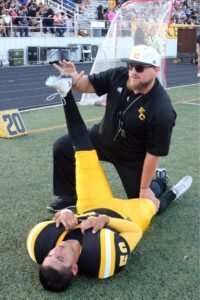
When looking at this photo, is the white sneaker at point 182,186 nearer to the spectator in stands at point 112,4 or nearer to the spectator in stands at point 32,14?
the spectator in stands at point 32,14

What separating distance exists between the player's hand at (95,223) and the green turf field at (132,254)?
309mm

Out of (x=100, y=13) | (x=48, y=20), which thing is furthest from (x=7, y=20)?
(x=100, y=13)

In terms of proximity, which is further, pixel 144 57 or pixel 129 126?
pixel 129 126

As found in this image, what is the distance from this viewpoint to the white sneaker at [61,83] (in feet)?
11.2

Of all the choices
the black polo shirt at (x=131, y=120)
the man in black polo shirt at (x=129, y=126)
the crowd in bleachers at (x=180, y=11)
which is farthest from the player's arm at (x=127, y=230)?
the crowd in bleachers at (x=180, y=11)

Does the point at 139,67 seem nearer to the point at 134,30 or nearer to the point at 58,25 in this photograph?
the point at 134,30

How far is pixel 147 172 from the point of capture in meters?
3.49

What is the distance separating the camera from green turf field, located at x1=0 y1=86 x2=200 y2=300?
278cm

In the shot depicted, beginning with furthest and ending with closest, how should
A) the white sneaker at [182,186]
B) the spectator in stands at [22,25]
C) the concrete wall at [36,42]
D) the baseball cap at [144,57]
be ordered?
the spectator in stands at [22,25], the concrete wall at [36,42], the white sneaker at [182,186], the baseball cap at [144,57]

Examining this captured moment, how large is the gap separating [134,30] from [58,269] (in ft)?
22.4

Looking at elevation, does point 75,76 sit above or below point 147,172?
above

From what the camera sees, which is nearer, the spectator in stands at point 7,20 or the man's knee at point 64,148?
the man's knee at point 64,148

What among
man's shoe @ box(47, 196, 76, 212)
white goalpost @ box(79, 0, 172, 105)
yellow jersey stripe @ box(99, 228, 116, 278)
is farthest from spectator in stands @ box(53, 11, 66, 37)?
yellow jersey stripe @ box(99, 228, 116, 278)

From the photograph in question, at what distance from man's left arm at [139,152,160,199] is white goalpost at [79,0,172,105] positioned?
5475 mm
